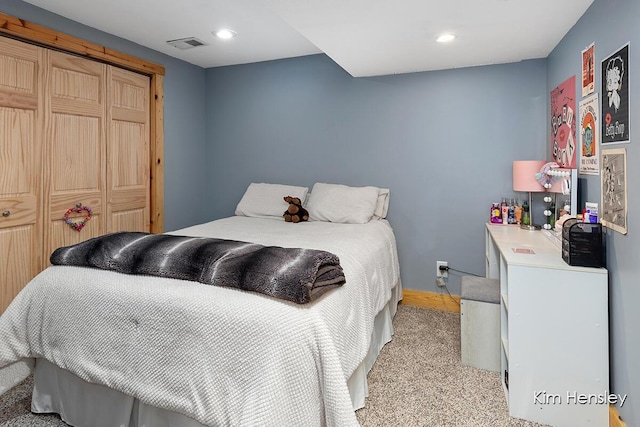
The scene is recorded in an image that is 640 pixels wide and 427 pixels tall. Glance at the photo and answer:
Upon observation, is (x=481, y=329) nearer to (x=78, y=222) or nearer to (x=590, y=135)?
(x=590, y=135)

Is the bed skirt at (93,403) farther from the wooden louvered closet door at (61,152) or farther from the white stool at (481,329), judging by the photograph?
the wooden louvered closet door at (61,152)

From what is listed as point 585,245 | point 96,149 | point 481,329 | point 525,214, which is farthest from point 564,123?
A: point 96,149

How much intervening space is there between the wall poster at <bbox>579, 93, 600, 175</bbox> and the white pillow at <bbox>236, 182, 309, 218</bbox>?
6.96 feet

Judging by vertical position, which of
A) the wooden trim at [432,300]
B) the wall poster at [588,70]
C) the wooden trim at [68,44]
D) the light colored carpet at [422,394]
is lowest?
the light colored carpet at [422,394]

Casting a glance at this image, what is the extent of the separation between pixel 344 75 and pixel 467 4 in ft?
5.28

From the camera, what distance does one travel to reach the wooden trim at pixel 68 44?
2.40 meters

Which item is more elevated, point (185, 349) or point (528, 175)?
point (528, 175)

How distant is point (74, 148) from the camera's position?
9.42 feet

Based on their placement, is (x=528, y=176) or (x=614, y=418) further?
(x=528, y=176)

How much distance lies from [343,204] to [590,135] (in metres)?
1.74

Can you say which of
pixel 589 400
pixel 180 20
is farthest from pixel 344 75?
pixel 589 400

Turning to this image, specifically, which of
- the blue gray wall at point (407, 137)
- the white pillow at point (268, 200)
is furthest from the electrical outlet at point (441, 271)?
the white pillow at point (268, 200)

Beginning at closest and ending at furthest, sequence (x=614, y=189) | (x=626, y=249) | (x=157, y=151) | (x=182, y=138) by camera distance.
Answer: (x=626, y=249), (x=614, y=189), (x=157, y=151), (x=182, y=138)

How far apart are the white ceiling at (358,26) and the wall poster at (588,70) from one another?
25 cm
